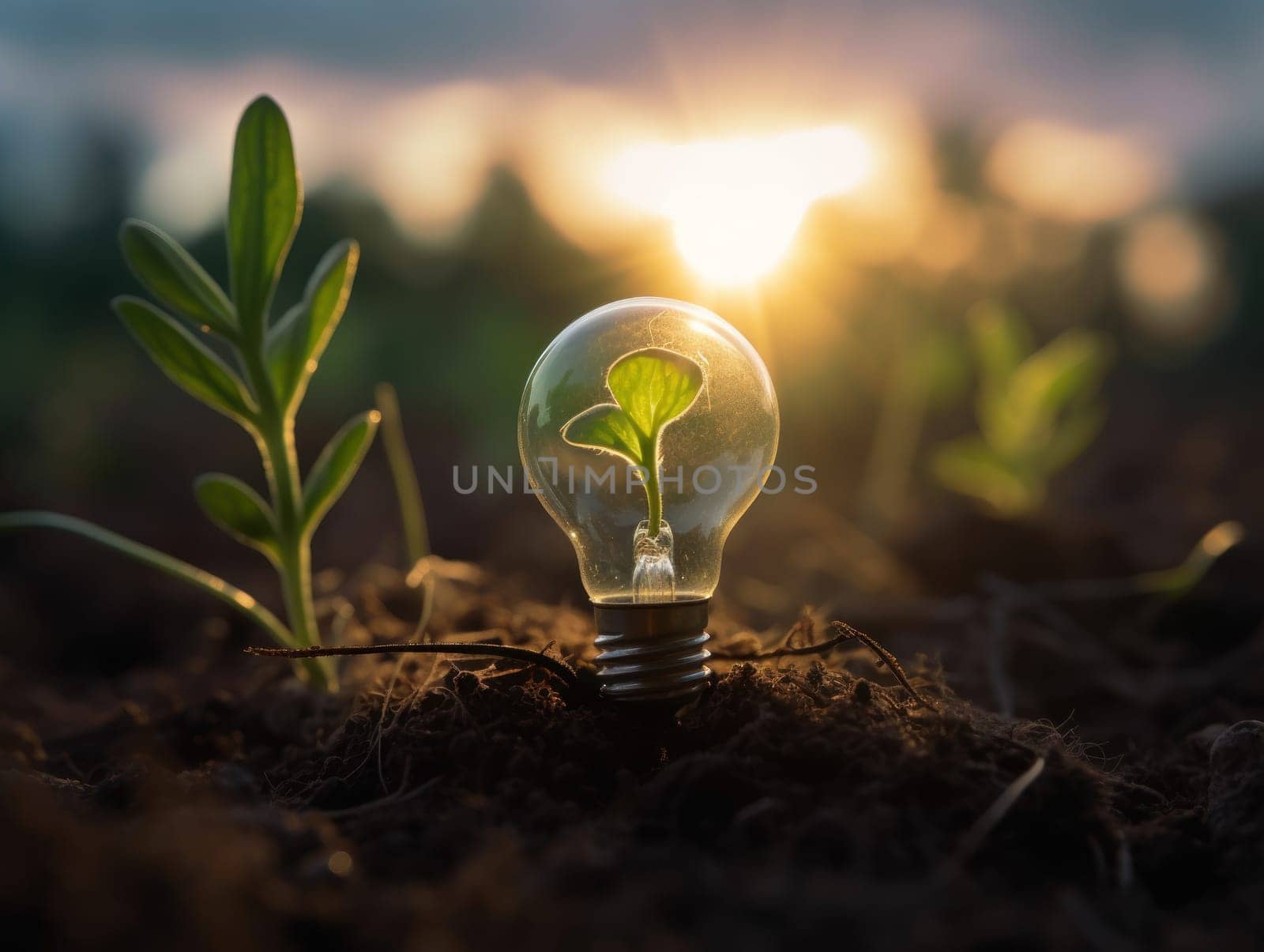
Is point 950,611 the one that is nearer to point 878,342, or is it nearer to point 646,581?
point 646,581

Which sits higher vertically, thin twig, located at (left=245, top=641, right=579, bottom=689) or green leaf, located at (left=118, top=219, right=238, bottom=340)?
green leaf, located at (left=118, top=219, right=238, bottom=340)

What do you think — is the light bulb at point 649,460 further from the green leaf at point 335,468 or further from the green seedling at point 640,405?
the green leaf at point 335,468

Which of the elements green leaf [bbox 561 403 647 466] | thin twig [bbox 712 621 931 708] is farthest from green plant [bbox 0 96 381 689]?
thin twig [bbox 712 621 931 708]

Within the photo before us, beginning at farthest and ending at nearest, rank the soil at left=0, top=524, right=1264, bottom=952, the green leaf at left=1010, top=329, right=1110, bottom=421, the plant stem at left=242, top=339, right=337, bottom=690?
1. the green leaf at left=1010, top=329, right=1110, bottom=421
2. the plant stem at left=242, top=339, right=337, bottom=690
3. the soil at left=0, top=524, right=1264, bottom=952

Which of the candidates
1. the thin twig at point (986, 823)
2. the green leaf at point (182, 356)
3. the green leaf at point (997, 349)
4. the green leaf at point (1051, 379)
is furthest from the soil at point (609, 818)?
the green leaf at point (997, 349)

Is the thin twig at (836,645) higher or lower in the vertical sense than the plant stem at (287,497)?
lower

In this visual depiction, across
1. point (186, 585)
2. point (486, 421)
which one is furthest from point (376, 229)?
point (186, 585)

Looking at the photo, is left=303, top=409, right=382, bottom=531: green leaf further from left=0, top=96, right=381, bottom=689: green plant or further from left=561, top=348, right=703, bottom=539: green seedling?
left=561, top=348, right=703, bottom=539: green seedling
